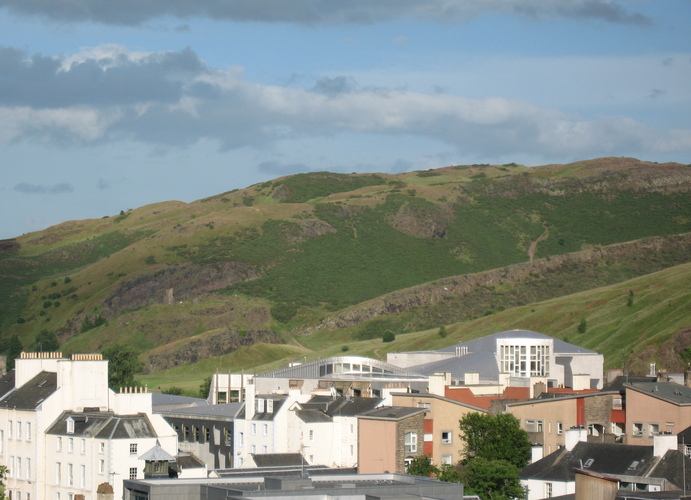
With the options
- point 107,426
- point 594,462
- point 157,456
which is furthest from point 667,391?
point 107,426

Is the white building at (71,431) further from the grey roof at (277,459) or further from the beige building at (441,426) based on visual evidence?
the beige building at (441,426)

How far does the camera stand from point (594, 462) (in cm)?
6331

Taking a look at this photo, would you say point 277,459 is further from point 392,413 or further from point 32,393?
point 32,393

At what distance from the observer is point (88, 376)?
7500 cm

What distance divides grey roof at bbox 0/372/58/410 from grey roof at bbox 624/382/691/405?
38.7m

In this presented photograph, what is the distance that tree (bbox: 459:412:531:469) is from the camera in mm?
70688

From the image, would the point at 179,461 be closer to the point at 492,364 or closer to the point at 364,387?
the point at 364,387

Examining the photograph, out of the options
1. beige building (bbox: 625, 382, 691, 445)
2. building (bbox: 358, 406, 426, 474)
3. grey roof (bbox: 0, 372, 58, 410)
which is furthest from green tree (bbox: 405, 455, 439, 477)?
grey roof (bbox: 0, 372, 58, 410)

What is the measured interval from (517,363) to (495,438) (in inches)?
1856

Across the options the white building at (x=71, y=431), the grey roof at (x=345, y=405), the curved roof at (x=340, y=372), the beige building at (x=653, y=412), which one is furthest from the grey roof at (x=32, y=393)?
the beige building at (x=653, y=412)

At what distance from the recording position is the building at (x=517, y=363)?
345 ft

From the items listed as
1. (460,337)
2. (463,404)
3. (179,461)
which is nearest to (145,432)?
(179,461)

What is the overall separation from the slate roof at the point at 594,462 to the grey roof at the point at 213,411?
25872 millimetres

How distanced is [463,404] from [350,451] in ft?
27.8
